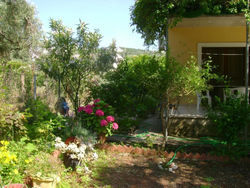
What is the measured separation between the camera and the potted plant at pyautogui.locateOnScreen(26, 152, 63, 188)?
3104 mm

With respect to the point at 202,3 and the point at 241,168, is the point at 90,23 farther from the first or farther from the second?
the point at 241,168

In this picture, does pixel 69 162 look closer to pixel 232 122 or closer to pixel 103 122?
pixel 103 122

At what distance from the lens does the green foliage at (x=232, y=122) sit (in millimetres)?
4336

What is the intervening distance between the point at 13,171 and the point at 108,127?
7.73 feet

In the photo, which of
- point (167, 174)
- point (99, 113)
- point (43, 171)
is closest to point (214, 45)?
point (99, 113)

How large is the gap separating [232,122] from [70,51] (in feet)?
12.5

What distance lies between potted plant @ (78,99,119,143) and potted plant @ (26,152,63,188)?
1459 mm

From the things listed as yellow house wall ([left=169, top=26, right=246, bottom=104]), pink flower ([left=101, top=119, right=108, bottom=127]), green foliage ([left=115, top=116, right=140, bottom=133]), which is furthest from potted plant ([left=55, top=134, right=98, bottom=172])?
yellow house wall ([left=169, top=26, right=246, bottom=104])

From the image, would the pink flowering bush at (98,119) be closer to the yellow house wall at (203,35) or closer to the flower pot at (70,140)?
the flower pot at (70,140)

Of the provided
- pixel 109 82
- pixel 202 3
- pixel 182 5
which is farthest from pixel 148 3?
pixel 109 82

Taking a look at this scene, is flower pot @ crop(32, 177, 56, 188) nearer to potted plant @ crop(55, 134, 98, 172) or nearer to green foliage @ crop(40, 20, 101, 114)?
potted plant @ crop(55, 134, 98, 172)

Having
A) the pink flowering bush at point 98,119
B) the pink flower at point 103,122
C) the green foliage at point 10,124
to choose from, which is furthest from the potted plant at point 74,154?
the pink flowering bush at point 98,119

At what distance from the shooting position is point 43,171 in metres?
3.34

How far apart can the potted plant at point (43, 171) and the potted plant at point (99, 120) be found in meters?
1.46
